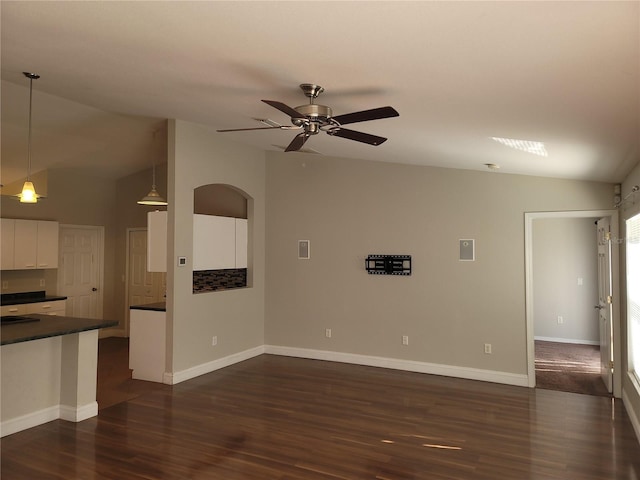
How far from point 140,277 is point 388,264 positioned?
4.55 metres

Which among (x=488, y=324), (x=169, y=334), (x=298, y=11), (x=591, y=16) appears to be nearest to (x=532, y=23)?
(x=591, y=16)

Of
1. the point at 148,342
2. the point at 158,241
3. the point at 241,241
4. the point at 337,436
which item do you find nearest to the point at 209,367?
the point at 148,342

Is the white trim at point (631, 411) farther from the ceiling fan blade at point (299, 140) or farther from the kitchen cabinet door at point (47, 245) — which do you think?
the kitchen cabinet door at point (47, 245)

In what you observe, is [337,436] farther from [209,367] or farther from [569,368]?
[569,368]

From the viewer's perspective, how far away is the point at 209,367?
6020 millimetres

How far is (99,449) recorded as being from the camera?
3641mm

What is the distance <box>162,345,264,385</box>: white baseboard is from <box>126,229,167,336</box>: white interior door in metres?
2.16

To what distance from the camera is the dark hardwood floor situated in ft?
10.9

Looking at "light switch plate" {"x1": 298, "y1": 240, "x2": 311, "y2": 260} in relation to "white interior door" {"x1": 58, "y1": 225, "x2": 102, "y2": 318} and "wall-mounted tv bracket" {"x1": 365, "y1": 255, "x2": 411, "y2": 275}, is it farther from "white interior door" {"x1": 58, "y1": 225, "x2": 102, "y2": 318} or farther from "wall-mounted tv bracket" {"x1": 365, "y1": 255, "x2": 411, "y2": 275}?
"white interior door" {"x1": 58, "y1": 225, "x2": 102, "y2": 318}

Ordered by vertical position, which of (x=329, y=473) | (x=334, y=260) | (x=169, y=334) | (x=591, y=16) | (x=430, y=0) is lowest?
(x=329, y=473)

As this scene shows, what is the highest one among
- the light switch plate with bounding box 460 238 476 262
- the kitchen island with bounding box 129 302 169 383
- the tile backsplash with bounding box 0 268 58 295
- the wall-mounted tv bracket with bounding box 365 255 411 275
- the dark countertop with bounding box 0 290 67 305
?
the light switch plate with bounding box 460 238 476 262

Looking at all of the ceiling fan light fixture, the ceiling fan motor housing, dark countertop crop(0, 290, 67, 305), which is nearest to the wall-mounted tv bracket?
the ceiling fan light fixture

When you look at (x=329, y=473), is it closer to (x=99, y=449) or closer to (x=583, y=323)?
(x=99, y=449)

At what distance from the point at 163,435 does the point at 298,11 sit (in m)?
3.48
